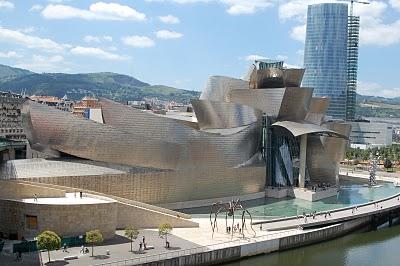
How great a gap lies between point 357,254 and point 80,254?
17.5 m

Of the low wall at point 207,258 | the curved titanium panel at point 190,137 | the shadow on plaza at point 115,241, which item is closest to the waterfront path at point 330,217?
the low wall at point 207,258

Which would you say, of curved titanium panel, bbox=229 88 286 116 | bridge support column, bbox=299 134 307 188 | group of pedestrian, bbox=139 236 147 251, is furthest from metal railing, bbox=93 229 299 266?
curved titanium panel, bbox=229 88 286 116

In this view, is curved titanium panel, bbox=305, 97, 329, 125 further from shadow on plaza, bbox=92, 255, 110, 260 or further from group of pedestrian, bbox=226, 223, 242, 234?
shadow on plaza, bbox=92, 255, 110, 260

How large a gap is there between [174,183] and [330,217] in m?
11.6

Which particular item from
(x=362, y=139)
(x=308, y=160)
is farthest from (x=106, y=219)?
(x=362, y=139)

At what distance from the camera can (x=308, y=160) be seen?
5281 centimetres

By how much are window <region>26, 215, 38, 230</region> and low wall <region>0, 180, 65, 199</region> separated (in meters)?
2.54

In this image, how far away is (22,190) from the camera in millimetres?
31062

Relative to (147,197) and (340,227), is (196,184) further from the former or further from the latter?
(340,227)

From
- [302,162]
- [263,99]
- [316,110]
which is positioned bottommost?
[302,162]

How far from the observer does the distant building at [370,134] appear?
132875 millimetres

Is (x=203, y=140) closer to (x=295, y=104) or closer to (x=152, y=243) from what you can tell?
(x=295, y=104)

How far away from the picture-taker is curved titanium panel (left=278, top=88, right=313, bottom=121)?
49156 millimetres

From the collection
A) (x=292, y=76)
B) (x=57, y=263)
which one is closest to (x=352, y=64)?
(x=292, y=76)
